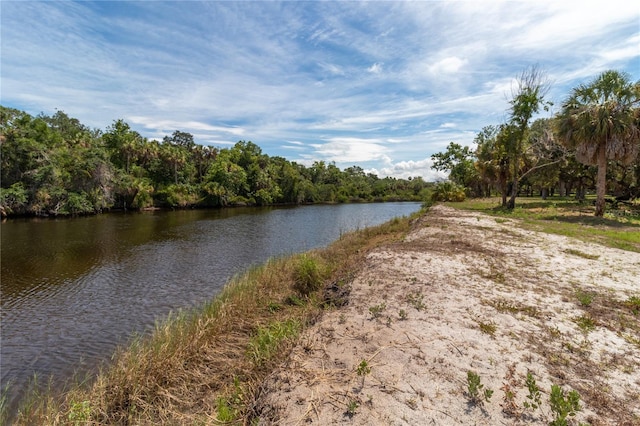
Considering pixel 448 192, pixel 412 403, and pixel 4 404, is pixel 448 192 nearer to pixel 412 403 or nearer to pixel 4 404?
pixel 412 403

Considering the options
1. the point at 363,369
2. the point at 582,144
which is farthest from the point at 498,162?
the point at 363,369

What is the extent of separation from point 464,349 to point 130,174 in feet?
192

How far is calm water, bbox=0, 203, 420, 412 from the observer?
7.69 m

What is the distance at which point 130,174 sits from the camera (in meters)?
52.2

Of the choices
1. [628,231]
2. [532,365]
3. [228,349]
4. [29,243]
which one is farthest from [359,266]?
[29,243]

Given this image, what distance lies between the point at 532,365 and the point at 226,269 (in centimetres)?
1288

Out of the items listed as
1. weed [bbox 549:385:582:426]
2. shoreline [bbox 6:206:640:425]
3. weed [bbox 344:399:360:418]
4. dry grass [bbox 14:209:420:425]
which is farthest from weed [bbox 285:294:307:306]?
weed [bbox 549:385:582:426]

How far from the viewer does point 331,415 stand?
3541mm

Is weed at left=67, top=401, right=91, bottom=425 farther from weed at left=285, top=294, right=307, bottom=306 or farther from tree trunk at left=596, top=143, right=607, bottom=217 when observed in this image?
tree trunk at left=596, top=143, right=607, bottom=217

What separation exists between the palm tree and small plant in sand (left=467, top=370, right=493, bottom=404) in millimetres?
20175

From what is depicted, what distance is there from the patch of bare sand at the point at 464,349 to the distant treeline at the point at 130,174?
43.3 m

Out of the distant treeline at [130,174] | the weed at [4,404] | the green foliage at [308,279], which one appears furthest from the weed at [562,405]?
the distant treeline at [130,174]

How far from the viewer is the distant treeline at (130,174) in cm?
3625

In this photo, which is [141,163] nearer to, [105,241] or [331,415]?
[105,241]
